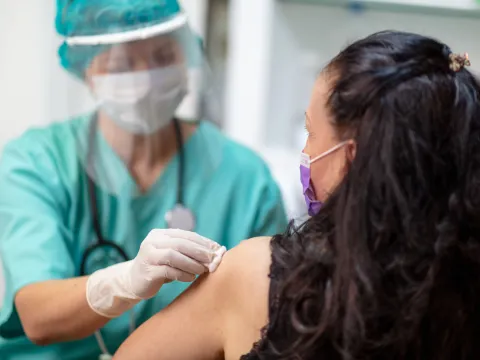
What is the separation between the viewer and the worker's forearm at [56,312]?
3.71ft

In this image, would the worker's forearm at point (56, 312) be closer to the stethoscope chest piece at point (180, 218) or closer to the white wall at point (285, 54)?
the stethoscope chest piece at point (180, 218)

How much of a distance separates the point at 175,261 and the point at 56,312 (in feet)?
1.09

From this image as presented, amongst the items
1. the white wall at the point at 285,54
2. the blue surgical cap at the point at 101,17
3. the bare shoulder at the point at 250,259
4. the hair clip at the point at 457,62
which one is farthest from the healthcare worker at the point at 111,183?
the white wall at the point at 285,54

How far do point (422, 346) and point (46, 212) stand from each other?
2.72ft

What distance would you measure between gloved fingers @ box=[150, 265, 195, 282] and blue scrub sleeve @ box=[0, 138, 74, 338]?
34cm

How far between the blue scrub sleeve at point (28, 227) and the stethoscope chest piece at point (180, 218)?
22 cm

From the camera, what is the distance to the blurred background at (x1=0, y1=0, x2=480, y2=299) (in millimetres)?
2201

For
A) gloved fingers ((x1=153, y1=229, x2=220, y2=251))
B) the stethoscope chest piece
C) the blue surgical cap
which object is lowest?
the stethoscope chest piece

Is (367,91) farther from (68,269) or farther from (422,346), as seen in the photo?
(68,269)

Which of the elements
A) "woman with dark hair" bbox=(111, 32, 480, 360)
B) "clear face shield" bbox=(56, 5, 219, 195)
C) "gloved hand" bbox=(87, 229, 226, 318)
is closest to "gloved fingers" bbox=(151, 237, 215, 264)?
"gloved hand" bbox=(87, 229, 226, 318)

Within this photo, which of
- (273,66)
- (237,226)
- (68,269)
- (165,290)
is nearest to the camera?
(165,290)

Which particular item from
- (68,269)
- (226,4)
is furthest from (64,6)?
(226,4)

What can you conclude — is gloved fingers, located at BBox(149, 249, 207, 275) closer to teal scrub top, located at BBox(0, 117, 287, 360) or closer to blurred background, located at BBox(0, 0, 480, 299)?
teal scrub top, located at BBox(0, 117, 287, 360)

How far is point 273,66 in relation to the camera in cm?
234
